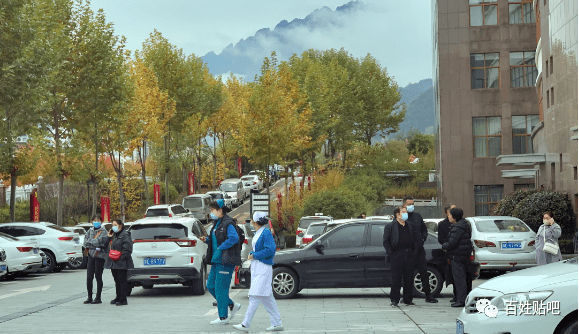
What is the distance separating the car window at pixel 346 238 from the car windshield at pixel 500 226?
501 centimetres

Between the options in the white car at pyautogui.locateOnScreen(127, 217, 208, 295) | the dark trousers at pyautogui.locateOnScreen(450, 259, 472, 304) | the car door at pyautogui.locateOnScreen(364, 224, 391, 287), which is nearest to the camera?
the dark trousers at pyautogui.locateOnScreen(450, 259, 472, 304)

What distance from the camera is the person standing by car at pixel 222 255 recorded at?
36.3ft

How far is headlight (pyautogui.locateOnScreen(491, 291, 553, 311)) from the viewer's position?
6.70 meters

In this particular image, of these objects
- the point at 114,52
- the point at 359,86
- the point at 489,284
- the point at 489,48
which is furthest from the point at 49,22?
the point at 359,86

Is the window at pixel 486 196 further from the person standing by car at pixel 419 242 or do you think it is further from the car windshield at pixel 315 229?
the person standing by car at pixel 419 242

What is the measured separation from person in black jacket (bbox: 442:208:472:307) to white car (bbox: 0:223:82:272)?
630 inches

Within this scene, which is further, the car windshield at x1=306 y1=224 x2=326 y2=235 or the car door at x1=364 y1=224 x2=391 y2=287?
the car windshield at x1=306 y1=224 x2=326 y2=235

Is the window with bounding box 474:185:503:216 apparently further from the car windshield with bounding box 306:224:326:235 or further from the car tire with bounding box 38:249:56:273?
the car tire with bounding box 38:249:56:273

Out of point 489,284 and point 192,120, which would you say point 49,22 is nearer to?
point 192,120

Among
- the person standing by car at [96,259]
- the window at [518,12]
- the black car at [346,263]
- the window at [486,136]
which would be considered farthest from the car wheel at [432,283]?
the window at [518,12]

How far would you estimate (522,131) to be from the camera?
4522cm

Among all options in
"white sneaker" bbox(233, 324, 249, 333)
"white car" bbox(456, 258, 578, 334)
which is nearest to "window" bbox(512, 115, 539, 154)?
"white sneaker" bbox(233, 324, 249, 333)

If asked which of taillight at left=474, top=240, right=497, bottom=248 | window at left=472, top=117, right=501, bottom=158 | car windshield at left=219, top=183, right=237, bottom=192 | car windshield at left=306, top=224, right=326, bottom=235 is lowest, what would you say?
taillight at left=474, top=240, right=497, bottom=248

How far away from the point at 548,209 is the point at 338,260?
53.3 feet
